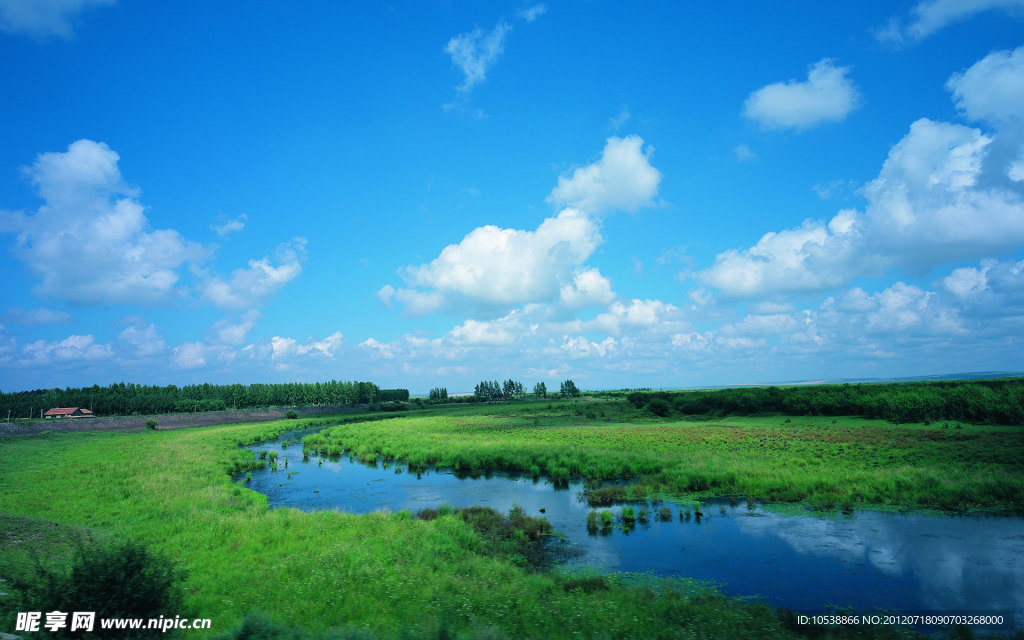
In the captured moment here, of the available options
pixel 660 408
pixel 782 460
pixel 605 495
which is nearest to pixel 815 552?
pixel 605 495

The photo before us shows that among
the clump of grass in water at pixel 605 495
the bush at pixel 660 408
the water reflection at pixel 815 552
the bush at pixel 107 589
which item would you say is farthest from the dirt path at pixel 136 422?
the bush at pixel 660 408

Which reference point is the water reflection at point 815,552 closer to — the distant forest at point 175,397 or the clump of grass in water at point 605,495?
the clump of grass in water at point 605,495

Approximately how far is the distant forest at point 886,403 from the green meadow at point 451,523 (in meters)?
5.85

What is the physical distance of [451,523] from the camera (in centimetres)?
2130

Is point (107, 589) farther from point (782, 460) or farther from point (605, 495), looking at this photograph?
point (782, 460)

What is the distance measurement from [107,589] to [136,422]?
96901mm

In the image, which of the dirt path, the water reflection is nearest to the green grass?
the water reflection

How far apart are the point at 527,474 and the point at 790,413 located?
55.1 m

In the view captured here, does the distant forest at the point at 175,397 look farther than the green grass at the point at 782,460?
Yes

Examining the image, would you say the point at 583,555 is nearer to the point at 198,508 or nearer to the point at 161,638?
the point at 161,638

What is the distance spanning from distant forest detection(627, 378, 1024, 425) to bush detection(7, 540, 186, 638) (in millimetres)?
63929

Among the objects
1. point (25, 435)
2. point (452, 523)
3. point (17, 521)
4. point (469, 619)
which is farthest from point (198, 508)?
point (25, 435)

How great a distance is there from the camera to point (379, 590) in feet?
43.8

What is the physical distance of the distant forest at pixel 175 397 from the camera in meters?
136
